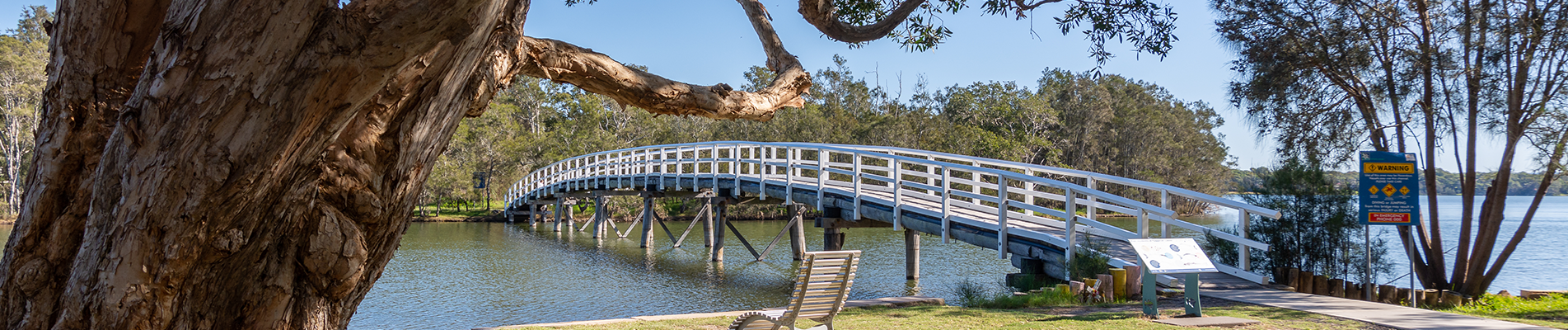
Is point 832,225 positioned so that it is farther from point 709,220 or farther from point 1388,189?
point 1388,189

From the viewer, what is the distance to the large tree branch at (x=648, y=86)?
3529mm

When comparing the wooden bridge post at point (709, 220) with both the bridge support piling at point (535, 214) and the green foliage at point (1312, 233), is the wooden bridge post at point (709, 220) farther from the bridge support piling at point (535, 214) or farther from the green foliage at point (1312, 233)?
the green foliage at point (1312, 233)

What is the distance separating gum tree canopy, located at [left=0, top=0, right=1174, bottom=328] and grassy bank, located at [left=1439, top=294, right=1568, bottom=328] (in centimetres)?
707

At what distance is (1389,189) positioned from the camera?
8.76m

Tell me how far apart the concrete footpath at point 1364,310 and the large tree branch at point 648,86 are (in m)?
4.27

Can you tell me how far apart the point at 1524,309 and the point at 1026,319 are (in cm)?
440

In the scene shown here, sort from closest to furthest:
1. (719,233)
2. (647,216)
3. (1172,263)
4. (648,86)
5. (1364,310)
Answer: (648,86) < (1172,263) < (1364,310) < (719,233) < (647,216)

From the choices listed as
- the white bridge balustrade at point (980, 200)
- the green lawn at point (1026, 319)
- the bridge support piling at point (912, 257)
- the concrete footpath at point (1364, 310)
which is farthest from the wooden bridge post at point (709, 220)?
the concrete footpath at point (1364, 310)

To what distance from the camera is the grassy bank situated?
678 centimetres

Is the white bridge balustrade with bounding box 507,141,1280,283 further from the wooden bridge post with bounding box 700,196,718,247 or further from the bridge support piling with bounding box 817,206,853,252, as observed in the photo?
the wooden bridge post with bounding box 700,196,718,247

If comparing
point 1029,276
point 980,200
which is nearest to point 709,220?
point 980,200

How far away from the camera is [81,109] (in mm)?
2939

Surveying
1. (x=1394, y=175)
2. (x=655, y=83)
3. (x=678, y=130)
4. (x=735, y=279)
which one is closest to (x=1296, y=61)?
A: (x=1394, y=175)

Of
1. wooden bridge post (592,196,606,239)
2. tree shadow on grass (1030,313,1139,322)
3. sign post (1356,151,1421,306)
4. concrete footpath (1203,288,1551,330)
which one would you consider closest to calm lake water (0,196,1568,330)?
wooden bridge post (592,196,606,239)
